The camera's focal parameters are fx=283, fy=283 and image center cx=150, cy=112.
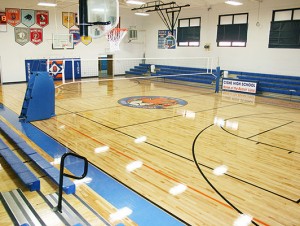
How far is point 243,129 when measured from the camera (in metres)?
7.59

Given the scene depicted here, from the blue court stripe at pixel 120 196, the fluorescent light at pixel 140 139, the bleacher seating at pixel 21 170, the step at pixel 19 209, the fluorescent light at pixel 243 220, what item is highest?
the bleacher seating at pixel 21 170

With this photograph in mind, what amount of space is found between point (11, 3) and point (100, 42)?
18.1ft

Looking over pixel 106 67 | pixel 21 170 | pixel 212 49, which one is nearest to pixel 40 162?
pixel 21 170

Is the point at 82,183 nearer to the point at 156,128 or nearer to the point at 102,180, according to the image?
the point at 102,180

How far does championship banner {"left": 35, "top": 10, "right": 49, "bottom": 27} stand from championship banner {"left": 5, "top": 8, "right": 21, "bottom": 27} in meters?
0.94

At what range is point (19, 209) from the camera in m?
3.49

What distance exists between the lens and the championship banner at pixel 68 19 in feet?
54.1

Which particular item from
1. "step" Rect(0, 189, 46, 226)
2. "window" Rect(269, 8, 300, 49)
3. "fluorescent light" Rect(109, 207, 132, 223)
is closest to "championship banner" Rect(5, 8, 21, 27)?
"window" Rect(269, 8, 300, 49)

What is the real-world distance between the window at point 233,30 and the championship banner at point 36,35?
991 cm

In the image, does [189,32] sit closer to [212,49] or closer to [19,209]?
[212,49]

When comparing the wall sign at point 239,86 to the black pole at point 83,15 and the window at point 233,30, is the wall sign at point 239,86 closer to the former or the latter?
the window at point 233,30

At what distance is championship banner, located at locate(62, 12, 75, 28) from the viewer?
16.5 meters

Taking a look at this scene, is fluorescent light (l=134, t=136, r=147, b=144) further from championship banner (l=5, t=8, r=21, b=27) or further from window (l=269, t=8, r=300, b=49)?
championship banner (l=5, t=8, r=21, b=27)

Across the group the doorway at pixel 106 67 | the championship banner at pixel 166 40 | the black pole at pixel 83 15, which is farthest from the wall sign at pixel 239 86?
the black pole at pixel 83 15
